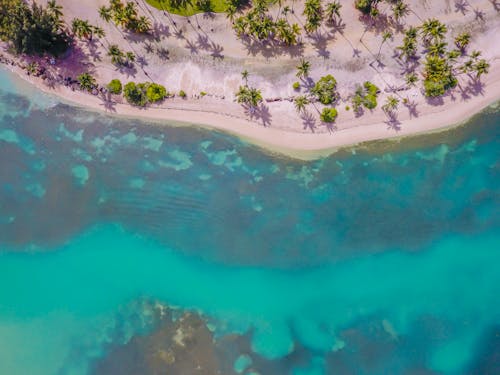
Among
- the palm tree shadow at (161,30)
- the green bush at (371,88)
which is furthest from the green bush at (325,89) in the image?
the palm tree shadow at (161,30)

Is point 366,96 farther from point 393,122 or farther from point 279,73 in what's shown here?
point 279,73

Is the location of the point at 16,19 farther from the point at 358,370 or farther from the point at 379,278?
the point at 358,370

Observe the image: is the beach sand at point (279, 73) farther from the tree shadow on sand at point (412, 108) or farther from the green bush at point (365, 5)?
the green bush at point (365, 5)

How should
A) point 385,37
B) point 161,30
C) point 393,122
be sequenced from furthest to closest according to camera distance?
point 161,30 → point 393,122 → point 385,37

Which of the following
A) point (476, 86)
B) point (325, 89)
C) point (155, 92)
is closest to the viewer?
point (325, 89)

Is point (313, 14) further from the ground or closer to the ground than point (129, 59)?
further from the ground

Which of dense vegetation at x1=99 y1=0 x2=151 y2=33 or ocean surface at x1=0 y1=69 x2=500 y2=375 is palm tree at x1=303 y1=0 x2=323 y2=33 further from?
dense vegetation at x1=99 y1=0 x2=151 y2=33

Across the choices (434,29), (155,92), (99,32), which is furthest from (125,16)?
(434,29)

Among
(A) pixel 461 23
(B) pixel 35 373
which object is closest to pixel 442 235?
(A) pixel 461 23

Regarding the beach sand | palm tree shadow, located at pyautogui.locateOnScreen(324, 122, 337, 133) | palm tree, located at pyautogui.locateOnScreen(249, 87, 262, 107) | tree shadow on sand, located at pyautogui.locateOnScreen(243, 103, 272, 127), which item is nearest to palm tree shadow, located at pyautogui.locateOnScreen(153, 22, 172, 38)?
the beach sand
